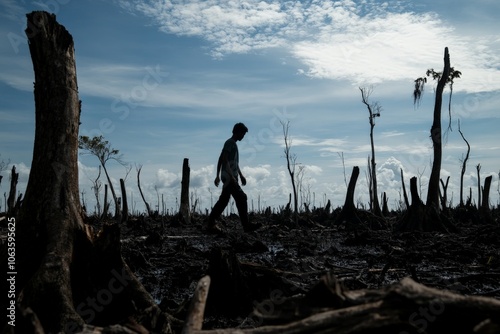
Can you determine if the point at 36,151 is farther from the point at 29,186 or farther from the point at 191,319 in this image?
the point at 191,319

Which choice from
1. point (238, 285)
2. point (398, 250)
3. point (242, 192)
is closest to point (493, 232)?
point (398, 250)

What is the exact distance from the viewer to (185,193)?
52.3ft

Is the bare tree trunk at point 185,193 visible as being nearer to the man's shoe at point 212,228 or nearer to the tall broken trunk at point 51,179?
the man's shoe at point 212,228

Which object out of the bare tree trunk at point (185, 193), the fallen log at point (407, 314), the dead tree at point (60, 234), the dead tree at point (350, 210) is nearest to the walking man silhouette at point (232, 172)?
the dead tree at point (350, 210)

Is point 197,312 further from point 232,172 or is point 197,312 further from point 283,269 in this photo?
point 232,172

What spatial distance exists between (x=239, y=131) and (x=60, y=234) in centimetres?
595

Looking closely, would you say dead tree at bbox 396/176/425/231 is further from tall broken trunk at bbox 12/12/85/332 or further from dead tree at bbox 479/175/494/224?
tall broken trunk at bbox 12/12/85/332

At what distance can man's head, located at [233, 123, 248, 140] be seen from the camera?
9.26 metres

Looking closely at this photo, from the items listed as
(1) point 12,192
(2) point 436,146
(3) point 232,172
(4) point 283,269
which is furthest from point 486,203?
(1) point 12,192

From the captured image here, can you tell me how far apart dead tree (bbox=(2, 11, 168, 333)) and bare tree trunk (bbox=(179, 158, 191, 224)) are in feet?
38.9

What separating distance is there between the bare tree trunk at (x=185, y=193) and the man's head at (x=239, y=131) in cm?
686

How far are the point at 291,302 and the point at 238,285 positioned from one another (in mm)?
1893

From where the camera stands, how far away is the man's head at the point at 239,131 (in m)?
9.26

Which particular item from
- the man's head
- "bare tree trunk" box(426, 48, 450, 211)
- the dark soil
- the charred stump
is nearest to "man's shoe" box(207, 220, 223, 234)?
the dark soil
